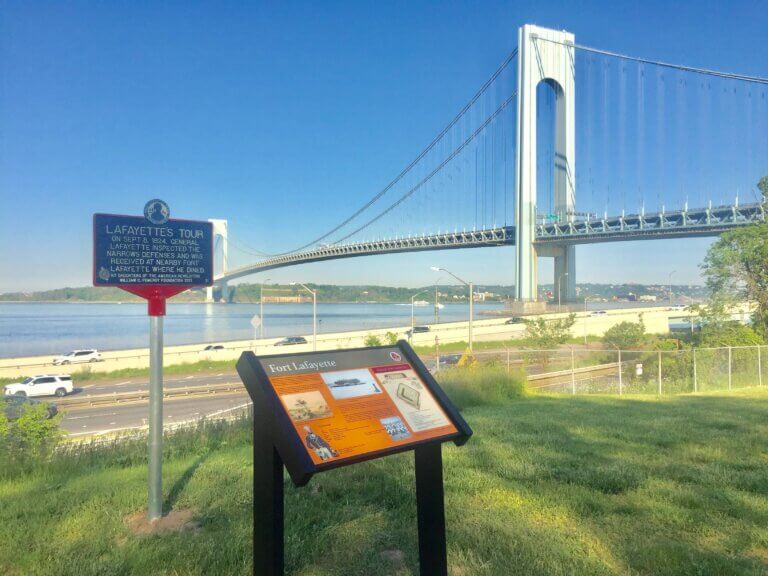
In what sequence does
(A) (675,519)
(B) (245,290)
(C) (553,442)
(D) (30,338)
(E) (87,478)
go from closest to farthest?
(A) (675,519) < (E) (87,478) < (C) (553,442) < (D) (30,338) < (B) (245,290)

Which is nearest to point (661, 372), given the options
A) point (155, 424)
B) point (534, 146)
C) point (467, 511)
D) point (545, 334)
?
point (545, 334)

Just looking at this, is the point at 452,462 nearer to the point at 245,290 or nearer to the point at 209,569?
the point at 209,569

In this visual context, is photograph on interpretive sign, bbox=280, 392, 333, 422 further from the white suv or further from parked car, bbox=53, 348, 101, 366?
parked car, bbox=53, 348, 101, 366

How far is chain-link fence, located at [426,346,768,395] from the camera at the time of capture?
1577 cm

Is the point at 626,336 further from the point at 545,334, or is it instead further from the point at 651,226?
the point at 651,226

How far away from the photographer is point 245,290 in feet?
232

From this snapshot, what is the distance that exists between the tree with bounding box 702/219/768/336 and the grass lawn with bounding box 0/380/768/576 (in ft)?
67.0

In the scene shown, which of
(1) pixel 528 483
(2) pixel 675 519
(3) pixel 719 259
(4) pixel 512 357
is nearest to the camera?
(2) pixel 675 519

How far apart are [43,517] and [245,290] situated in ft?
224

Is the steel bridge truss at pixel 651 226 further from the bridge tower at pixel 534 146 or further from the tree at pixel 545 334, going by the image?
the tree at pixel 545 334

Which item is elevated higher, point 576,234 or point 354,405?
point 576,234

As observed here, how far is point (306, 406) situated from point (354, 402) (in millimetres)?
282

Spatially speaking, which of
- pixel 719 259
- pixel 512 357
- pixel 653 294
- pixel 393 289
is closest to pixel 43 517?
pixel 719 259

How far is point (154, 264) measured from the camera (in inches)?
177
